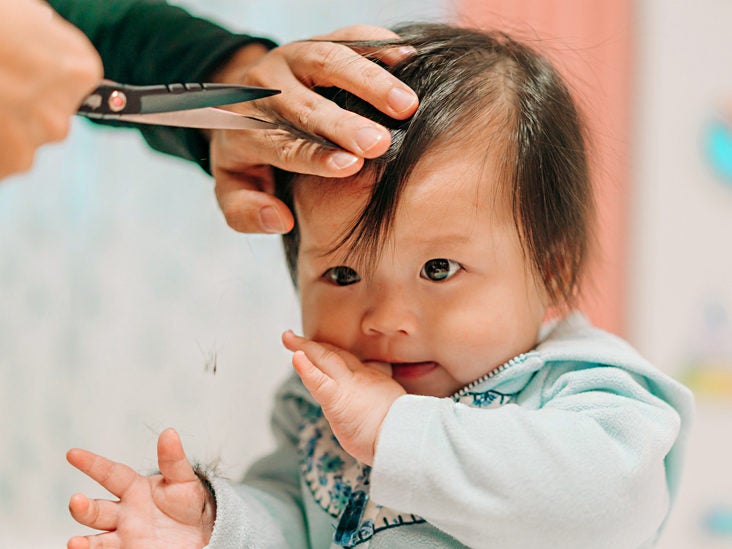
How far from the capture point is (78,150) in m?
1.10

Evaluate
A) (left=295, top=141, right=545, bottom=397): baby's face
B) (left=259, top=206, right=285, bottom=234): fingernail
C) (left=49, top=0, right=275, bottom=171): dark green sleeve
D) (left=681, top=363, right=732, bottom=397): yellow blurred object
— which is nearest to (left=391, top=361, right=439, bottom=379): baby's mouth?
(left=295, top=141, right=545, bottom=397): baby's face

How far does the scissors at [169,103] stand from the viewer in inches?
17.5

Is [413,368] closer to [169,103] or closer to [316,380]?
[316,380]

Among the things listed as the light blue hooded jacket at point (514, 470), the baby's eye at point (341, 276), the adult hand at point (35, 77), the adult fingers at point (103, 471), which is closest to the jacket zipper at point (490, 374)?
the light blue hooded jacket at point (514, 470)

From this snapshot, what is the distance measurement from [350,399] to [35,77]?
260 millimetres

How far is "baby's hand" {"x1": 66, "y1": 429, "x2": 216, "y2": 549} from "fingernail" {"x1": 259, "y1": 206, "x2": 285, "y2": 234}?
15cm

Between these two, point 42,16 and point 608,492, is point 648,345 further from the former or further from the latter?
point 42,16

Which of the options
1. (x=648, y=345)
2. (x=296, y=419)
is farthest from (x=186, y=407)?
(x=648, y=345)

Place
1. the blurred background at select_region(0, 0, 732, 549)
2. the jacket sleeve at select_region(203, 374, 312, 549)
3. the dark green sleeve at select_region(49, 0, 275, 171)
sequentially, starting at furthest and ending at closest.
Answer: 1. the blurred background at select_region(0, 0, 732, 549)
2. the dark green sleeve at select_region(49, 0, 275, 171)
3. the jacket sleeve at select_region(203, 374, 312, 549)

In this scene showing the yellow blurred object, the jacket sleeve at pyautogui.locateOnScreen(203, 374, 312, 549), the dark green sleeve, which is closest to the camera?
the jacket sleeve at pyautogui.locateOnScreen(203, 374, 312, 549)

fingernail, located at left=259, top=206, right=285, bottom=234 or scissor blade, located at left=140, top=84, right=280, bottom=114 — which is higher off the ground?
scissor blade, located at left=140, top=84, right=280, bottom=114

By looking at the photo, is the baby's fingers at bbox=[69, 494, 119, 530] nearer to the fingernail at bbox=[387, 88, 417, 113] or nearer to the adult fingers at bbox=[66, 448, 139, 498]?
the adult fingers at bbox=[66, 448, 139, 498]

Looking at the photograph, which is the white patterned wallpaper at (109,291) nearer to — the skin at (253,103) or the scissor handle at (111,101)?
the skin at (253,103)

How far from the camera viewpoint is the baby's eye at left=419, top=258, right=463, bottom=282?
22.2 inches
